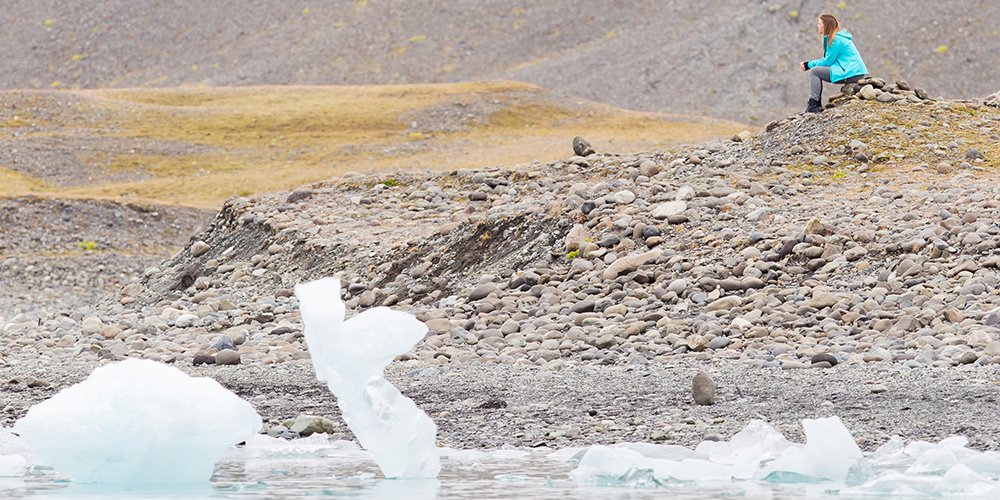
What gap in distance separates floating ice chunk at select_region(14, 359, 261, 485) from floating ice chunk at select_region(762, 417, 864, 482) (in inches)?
118

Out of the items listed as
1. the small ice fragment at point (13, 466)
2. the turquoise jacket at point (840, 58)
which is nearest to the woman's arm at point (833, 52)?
the turquoise jacket at point (840, 58)

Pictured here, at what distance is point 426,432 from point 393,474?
0.57m

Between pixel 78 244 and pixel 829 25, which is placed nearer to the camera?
pixel 829 25

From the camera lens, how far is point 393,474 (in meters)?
8.84

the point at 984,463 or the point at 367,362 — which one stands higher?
the point at 367,362

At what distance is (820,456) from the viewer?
845 cm

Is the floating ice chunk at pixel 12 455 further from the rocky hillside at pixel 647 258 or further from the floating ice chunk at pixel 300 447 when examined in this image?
the rocky hillside at pixel 647 258

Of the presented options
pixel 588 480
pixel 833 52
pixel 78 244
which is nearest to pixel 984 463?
pixel 588 480

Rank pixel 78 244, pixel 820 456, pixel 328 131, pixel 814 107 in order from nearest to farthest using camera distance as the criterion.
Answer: pixel 820 456
pixel 814 107
pixel 78 244
pixel 328 131

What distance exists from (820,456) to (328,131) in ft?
131

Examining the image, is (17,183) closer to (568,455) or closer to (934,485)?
(568,455)

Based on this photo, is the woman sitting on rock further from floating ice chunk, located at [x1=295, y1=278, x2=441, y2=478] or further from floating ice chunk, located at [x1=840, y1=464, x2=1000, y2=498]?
floating ice chunk, located at [x1=295, y1=278, x2=441, y2=478]

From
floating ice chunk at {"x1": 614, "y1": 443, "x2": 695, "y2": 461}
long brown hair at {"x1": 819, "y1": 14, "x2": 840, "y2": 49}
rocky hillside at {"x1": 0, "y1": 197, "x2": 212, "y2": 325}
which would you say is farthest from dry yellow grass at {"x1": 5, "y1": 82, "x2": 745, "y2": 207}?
floating ice chunk at {"x1": 614, "y1": 443, "x2": 695, "y2": 461}

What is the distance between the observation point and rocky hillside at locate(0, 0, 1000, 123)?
73.1 meters
